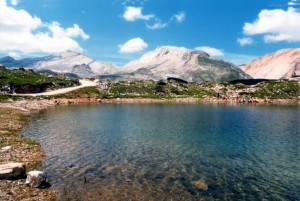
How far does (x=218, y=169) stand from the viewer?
1750 inches

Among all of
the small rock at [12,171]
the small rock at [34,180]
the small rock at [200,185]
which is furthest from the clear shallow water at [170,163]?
the small rock at [12,171]

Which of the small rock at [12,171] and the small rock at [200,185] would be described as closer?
the small rock at [12,171]

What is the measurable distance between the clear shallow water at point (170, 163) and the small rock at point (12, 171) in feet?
12.9

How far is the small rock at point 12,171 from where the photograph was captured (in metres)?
35.6

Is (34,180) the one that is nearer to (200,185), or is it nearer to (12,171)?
(12,171)

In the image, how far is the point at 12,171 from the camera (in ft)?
117

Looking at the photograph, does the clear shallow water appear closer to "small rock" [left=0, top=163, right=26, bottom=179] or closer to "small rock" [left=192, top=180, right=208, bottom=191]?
"small rock" [left=192, top=180, right=208, bottom=191]

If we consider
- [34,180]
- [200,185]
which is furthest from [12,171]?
[200,185]

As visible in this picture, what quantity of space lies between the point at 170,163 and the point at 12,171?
74.8 feet

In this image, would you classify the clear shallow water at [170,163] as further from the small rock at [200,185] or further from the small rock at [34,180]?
the small rock at [34,180]

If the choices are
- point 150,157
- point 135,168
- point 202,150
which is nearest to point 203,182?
point 135,168

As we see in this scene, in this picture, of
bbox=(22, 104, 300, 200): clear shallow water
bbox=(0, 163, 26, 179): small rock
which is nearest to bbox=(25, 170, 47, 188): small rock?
bbox=(0, 163, 26, 179): small rock

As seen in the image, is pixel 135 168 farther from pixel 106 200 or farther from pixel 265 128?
pixel 265 128

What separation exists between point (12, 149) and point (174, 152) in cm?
2756
